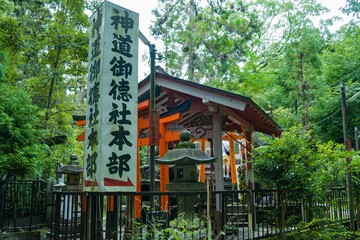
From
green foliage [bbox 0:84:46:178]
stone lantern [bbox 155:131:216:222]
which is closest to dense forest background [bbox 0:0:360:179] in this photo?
green foliage [bbox 0:84:46:178]

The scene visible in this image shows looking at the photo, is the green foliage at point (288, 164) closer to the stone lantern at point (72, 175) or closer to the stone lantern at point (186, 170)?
the stone lantern at point (186, 170)

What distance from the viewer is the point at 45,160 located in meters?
11.2

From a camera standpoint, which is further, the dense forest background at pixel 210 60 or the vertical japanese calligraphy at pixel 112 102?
the dense forest background at pixel 210 60

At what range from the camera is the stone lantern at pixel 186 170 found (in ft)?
21.3

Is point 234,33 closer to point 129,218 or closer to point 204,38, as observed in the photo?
point 204,38

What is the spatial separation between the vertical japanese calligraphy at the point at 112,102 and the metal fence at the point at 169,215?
33cm

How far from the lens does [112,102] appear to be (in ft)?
17.4

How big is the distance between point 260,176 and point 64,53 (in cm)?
963

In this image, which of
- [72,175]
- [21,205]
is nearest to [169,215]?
[72,175]

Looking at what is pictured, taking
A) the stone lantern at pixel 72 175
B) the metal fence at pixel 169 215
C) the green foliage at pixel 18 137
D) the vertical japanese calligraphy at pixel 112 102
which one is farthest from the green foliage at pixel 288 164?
the green foliage at pixel 18 137

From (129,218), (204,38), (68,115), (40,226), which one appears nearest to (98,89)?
(129,218)

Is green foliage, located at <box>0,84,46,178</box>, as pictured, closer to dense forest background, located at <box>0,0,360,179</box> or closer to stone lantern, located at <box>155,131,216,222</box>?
dense forest background, located at <box>0,0,360,179</box>

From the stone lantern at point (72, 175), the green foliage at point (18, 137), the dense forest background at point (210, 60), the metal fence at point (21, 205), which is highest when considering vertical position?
the dense forest background at point (210, 60)

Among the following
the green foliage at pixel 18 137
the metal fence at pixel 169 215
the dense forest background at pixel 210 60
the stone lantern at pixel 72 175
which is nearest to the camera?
the metal fence at pixel 169 215
